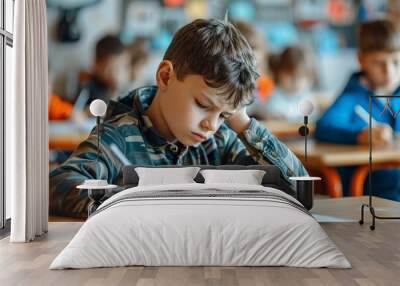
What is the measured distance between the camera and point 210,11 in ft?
21.7

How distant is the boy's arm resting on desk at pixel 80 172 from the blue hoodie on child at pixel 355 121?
218 cm

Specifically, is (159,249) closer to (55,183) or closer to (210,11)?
(55,183)

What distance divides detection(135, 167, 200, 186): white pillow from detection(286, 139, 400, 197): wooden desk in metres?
1.18

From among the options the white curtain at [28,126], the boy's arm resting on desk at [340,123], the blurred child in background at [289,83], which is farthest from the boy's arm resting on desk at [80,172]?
the boy's arm resting on desk at [340,123]

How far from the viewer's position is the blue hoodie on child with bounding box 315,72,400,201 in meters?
6.64

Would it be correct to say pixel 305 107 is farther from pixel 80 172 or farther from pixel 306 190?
pixel 80 172

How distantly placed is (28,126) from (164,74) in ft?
5.46

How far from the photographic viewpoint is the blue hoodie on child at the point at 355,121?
6.64 metres

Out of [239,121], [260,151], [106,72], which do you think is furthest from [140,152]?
[260,151]

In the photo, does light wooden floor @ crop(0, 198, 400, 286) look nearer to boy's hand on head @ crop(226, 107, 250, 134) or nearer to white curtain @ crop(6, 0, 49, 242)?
white curtain @ crop(6, 0, 49, 242)

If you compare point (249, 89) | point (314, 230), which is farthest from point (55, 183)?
point (314, 230)

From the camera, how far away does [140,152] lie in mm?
6445

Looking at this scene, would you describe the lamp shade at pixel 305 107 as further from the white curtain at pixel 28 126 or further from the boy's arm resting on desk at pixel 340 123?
the white curtain at pixel 28 126

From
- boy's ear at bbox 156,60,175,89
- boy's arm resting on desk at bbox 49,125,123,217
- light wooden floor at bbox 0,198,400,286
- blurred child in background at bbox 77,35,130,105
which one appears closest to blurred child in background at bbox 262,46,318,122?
boy's ear at bbox 156,60,175,89
